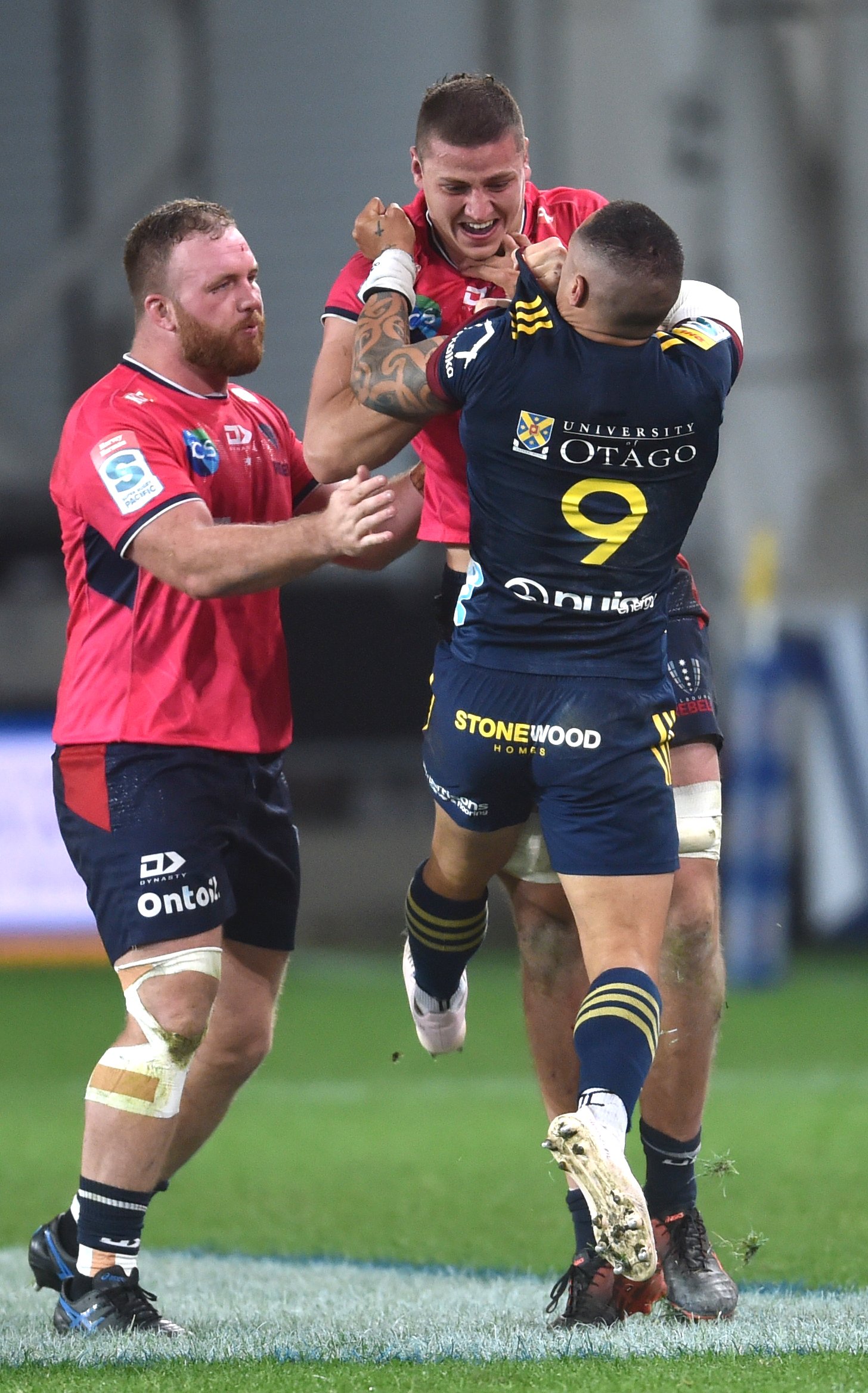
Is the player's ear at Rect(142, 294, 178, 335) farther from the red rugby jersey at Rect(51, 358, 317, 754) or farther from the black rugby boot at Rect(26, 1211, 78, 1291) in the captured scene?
the black rugby boot at Rect(26, 1211, 78, 1291)

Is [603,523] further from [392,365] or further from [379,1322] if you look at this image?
[379,1322]

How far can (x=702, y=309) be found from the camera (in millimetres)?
4340

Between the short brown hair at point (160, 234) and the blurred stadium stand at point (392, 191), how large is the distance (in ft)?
35.5

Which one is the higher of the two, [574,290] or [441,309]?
[574,290]

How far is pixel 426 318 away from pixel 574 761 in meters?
1.12

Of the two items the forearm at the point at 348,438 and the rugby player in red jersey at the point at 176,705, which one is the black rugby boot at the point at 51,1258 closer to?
the rugby player in red jersey at the point at 176,705

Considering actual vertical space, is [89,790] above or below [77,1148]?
above

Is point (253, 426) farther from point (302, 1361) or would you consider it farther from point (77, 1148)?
point (77, 1148)

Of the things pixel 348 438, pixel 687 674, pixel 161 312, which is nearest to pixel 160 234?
pixel 161 312

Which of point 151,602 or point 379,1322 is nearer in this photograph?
point 379,1322

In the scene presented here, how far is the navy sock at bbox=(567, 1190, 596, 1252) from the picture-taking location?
412 cm

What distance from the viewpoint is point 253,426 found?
4930 millimetres

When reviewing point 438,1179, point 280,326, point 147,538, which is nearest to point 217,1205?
point 438,1179

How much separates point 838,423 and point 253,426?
13.6 m
